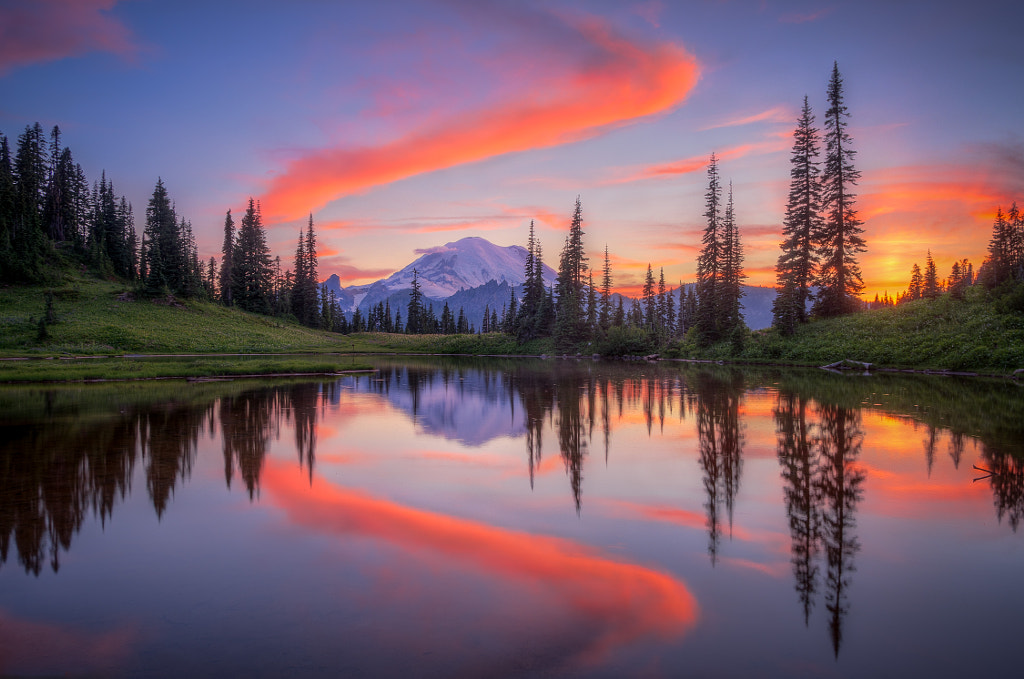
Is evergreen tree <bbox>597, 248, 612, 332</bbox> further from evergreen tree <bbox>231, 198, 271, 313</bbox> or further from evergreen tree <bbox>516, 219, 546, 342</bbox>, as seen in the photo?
evergreen tree <bbox>231, 198, 271, 313</bbox>

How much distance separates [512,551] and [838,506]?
5.28 metres

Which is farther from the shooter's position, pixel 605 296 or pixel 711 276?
pixel 605 296

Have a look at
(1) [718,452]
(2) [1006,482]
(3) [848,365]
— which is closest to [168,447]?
(1) [718,452]

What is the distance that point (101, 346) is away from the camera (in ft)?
149

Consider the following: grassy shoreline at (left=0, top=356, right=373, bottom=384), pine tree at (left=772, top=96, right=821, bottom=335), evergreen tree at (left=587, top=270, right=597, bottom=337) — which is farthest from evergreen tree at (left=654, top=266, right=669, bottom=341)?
grassy shoreline at (left=0, top=356, right=373, bottom=384)

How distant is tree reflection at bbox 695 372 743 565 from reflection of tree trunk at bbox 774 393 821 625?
843 mm

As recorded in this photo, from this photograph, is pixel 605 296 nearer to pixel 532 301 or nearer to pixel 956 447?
pixel 532 301

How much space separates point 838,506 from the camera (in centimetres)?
844

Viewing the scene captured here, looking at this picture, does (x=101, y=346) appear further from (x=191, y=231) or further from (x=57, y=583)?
(x=191, y=231)

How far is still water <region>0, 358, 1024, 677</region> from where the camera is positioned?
4.63 metres

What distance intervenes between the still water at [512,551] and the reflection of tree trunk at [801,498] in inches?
1.9

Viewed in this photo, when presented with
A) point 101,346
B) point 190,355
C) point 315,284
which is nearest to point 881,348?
point 190,355

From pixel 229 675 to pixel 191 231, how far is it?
5573 inches

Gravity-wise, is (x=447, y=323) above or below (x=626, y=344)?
above
